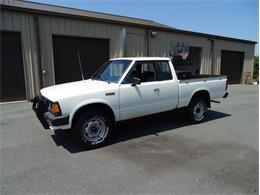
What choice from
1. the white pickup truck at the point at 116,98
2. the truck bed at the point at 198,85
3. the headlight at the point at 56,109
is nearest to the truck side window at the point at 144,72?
the white pickup truck at the point at 116,98

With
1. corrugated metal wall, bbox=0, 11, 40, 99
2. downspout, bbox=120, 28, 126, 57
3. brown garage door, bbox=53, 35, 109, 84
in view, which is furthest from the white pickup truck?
downspout, bbox=120, 28, 126, 57

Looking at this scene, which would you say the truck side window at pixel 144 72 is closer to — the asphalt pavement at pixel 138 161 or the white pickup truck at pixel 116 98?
the white pickup truck at pixel 116 98

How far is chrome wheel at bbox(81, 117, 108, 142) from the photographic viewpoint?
4309 mm

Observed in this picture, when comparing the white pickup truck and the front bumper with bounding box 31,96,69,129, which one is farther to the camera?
the white pickup truck

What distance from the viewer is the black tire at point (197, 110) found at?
5.96 metres

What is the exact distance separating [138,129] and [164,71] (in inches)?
65.8

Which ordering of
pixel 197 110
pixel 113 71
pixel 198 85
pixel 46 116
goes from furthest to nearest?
pixel 197 110, pixel 198 85, pixel 113 71, pixel 46 116

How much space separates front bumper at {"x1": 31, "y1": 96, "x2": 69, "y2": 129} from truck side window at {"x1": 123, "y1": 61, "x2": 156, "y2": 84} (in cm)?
178

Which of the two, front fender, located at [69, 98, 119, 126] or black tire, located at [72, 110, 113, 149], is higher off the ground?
front fender, located at [69, 98, 119, 126]

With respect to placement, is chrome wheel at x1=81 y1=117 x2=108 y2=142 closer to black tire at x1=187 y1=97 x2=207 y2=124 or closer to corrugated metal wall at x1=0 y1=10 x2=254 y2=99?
black tire at x1=187 y1=97 x2=207 y2=124

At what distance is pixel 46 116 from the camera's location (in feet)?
13.6

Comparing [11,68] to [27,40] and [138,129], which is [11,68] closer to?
[27,40]

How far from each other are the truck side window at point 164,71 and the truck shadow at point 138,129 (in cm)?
96

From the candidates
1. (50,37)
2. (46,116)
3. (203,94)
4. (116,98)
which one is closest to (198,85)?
(203,94)
